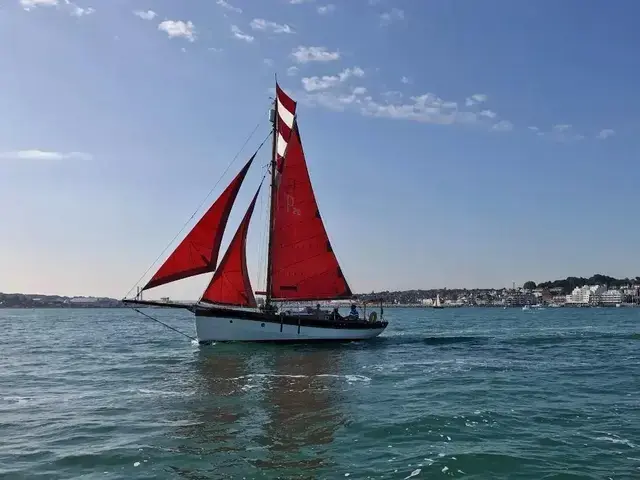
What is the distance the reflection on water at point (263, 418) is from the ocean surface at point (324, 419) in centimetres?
6

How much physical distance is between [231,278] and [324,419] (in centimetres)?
2465

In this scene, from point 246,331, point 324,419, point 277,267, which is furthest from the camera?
point 277,267

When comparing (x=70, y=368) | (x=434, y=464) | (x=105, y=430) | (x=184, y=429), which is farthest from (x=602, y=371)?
(x=70, y=368)

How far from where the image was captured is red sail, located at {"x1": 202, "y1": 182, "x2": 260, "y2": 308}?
4112 cm

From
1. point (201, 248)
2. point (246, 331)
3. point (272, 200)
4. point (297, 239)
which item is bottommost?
point (246, 331)

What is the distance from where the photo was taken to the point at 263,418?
695 inches

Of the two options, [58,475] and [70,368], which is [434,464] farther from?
[70,368]

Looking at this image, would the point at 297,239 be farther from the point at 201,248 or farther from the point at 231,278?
the point at 201,248

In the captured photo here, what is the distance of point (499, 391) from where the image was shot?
22.1 meters

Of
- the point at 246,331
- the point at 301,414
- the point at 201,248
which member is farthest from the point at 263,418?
the point at 246,331

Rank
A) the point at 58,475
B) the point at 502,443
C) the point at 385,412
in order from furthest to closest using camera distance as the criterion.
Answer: the point at 385,412
the point at 502,443
the point at 58,475

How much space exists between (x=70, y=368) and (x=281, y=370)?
454 inches

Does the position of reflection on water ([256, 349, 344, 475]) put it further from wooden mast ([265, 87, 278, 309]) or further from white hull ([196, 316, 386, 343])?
wooden mast ([265, 87, 278, 309])

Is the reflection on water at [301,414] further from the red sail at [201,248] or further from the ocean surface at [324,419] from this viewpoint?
the red sail at [201,248]
